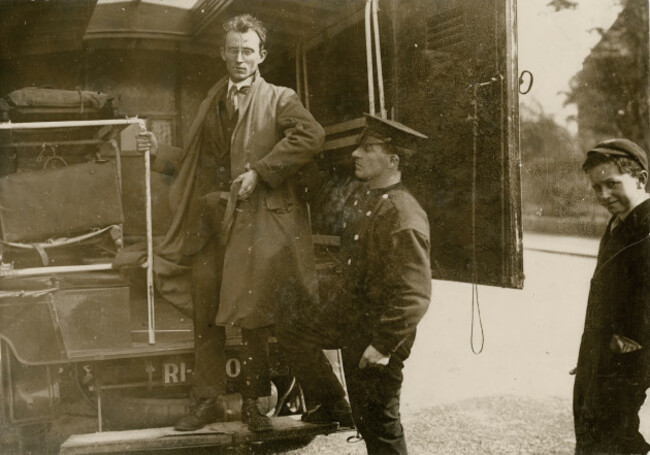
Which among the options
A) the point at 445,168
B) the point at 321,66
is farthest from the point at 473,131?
the point at 321,66

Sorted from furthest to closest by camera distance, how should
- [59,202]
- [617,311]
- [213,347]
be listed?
[59,202] → [213,347] → [617,311]

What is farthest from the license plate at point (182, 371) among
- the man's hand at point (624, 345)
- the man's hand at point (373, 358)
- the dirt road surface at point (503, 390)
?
the man's hand at point (624, 345)

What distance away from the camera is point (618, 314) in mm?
3465

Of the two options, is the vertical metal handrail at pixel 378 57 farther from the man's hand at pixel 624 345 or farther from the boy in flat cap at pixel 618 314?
the man's hand at pixel 624 345

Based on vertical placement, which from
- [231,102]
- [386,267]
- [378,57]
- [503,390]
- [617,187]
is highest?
[378,57]

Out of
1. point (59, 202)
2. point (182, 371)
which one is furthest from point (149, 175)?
point (182, 371)

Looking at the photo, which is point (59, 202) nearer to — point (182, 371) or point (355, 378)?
point (182, 371)

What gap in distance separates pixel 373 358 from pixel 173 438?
1.30 meters

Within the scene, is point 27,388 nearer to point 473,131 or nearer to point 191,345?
point 191,345

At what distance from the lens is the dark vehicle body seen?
360cm

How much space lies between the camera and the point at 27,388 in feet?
12.3

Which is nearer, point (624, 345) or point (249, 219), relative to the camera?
point (624, 345)

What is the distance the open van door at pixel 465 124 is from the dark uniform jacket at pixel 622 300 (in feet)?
1.51

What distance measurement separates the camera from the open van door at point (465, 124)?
349 cm
